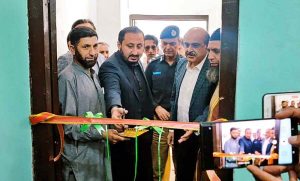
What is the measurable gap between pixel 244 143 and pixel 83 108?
26.2 inches

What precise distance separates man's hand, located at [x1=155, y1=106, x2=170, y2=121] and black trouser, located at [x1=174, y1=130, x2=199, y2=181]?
219mm

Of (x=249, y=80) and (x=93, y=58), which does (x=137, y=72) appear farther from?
(x=249, y=80)

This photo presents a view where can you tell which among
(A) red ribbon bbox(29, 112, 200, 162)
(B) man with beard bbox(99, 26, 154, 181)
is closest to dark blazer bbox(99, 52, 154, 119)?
(B) man with beard bbox(99, 26, 154, 181)

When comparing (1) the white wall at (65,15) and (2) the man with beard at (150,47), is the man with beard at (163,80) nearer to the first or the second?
(2) the man with beard at (150,47)

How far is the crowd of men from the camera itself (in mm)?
1167

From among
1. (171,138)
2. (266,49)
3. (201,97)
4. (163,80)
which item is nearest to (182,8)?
(163,80)

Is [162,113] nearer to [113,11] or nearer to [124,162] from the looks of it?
[124,162]

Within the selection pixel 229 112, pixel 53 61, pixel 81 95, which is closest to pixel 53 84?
pixel 53 61

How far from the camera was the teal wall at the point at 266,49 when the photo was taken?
88 cm

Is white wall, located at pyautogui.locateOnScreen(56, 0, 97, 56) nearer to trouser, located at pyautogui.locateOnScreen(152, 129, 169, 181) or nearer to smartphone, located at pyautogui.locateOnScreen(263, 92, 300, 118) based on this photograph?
trouser, located at pyautogui.locateOnScreen(152, 129, 169, 181)

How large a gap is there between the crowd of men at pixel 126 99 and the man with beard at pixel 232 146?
0.32m

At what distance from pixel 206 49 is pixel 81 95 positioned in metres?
0.61

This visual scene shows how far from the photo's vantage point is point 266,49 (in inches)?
35.1

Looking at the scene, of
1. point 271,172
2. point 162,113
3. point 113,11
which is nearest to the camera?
point 271,172
